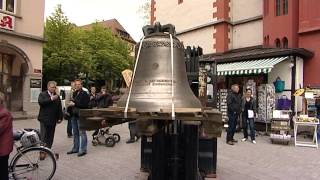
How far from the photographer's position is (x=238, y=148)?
11.1m

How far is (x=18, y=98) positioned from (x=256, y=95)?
12.8 meters

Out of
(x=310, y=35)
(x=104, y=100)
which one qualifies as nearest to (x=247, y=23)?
(x=310, y=35)

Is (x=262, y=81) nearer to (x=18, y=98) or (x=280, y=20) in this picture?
(x=280, y=20)

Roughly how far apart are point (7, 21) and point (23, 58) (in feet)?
7.59

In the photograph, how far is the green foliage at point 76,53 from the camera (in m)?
33.1

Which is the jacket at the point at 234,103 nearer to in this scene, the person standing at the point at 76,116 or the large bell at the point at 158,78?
the person standing at the point at 76,116

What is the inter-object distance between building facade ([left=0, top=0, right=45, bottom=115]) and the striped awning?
33.5 ft

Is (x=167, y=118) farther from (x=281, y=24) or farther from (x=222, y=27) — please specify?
(x=222, y=27)

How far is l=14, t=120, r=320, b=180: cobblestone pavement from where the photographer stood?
7566mm

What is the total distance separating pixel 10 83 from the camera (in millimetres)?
21188

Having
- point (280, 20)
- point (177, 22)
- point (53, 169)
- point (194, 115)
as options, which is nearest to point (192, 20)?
point (177, 22)

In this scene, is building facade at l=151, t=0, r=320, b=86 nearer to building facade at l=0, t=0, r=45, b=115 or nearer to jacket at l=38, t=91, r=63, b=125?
building facade at l=0, t=0, r=45, b=115

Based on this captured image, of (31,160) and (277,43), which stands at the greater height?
(277,43)

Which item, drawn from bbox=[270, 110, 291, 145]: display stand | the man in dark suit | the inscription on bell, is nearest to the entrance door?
the man in dark suit
